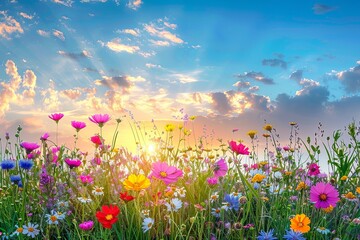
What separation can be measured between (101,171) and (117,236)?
2.39 ft

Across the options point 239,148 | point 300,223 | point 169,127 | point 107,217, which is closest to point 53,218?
point 107,217

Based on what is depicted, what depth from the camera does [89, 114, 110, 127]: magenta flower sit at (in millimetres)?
3709

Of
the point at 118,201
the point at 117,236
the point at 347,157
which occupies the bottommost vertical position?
the point at 117,236

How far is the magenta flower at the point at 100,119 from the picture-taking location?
12.2 feet

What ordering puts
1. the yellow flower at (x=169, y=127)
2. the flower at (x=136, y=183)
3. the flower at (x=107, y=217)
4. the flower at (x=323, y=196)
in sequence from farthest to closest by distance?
the yellow flower at (x=169, y=127)
the flower at (x=323, y=196)
the flower at (x=136, y=183)
the flower at (x=107, y=217)

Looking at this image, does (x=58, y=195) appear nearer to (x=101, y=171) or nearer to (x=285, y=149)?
(x=101, y=171)

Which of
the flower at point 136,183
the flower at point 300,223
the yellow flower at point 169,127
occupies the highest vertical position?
the yellow flower at point 169,127

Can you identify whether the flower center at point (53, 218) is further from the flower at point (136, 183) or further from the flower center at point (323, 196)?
the flower center at point (323, 196)

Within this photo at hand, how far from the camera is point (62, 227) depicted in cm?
352

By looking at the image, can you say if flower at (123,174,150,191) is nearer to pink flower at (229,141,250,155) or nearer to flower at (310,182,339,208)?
pink flower at (229,141,250,155)

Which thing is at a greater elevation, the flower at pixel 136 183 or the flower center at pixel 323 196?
the flower at pixel 136 183

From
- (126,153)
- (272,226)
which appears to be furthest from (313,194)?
(126,153)

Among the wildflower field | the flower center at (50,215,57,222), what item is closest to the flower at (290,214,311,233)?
the wildflower field

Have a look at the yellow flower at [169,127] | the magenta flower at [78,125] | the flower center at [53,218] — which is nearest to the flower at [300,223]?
the flower center at [53,218]
